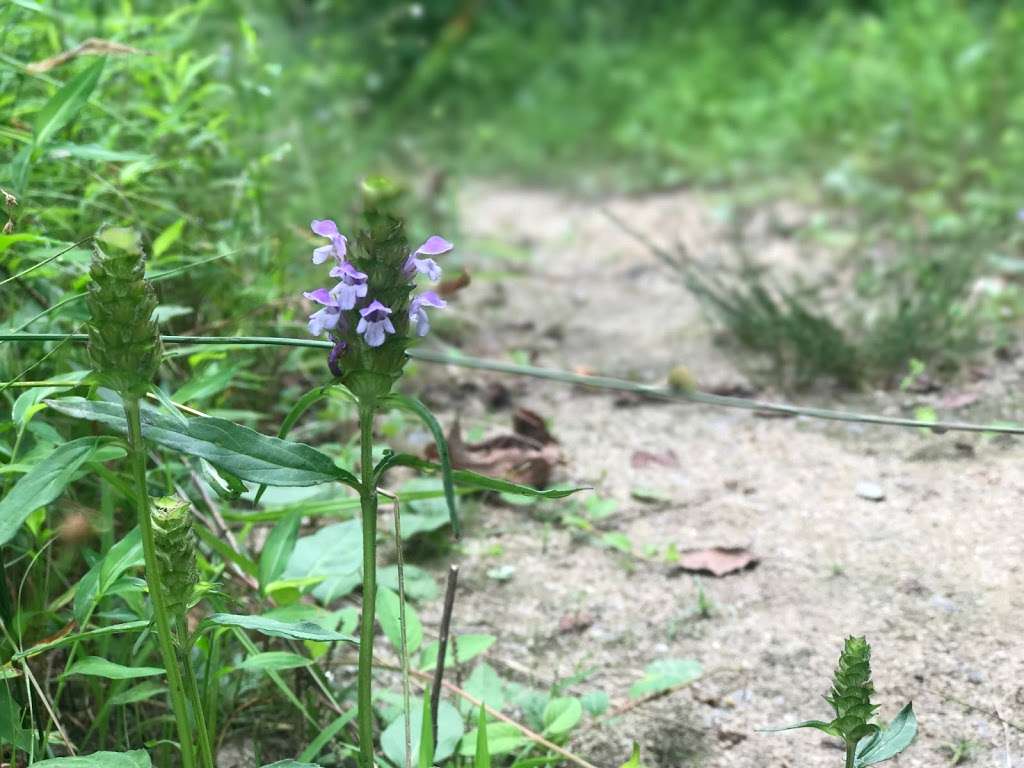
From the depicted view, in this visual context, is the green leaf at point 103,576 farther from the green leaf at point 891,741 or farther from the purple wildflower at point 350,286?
the green leaf at point 891,741

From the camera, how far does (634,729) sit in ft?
5.36

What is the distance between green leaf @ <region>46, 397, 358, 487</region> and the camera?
1117 mm

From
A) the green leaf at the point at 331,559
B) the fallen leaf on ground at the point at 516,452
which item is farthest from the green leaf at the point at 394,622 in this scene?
the fallen leaf on ground at the point at 516,452

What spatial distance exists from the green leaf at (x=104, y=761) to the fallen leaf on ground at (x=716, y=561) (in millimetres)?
1054

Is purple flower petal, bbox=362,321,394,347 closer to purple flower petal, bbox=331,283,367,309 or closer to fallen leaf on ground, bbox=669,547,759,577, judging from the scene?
purple flower petal, bbox=331,283,367,309

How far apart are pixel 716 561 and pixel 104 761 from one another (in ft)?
3.72

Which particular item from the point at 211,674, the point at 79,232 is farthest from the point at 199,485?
the point at 79,232

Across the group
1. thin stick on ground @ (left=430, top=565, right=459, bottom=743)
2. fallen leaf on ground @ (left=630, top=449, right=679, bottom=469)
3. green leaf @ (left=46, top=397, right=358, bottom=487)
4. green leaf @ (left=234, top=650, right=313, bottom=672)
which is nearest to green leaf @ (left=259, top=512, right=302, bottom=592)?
green leaf @ (left=234, top=650, right=313, bottom=672)

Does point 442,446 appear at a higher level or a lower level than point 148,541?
higher

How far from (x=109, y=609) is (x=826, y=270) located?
101 inches

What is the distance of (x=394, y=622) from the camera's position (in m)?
1.55

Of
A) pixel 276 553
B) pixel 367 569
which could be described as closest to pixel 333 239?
pixel 367 569

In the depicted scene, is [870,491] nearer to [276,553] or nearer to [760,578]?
[760,578]

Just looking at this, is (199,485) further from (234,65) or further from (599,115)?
(599,115)
